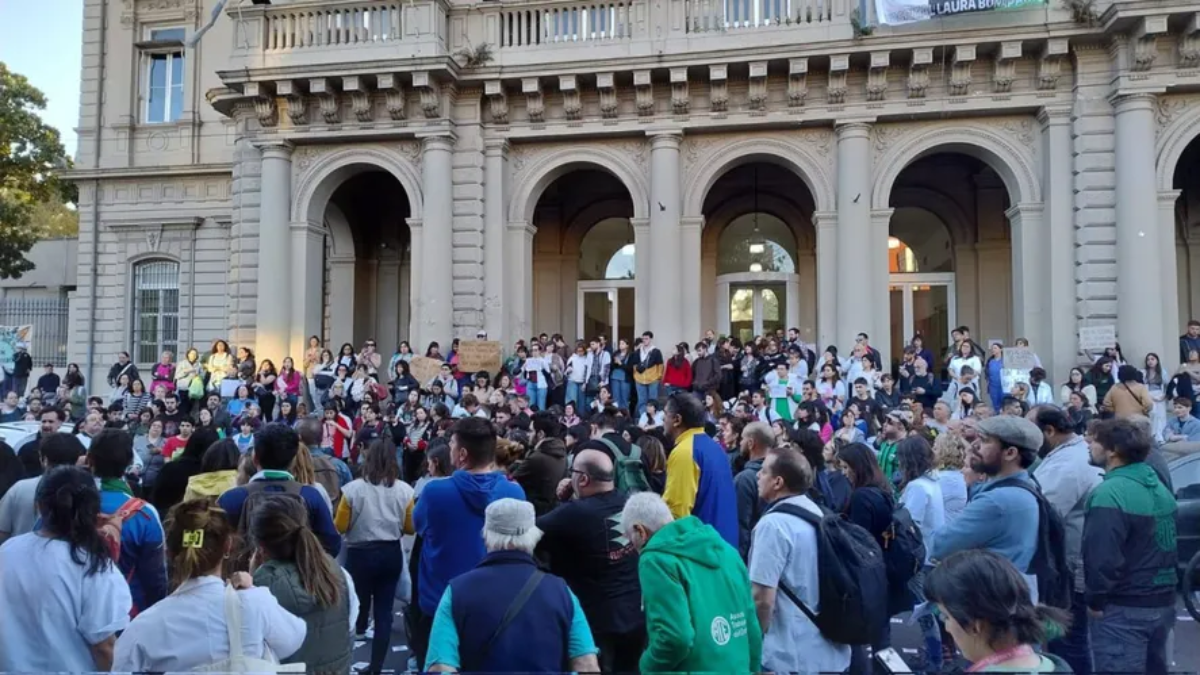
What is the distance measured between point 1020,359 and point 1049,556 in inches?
493

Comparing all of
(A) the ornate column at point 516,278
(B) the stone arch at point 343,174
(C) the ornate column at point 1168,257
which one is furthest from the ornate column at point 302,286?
(C) the ornate column at point 1168,257

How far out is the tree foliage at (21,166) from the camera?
29.7 meters

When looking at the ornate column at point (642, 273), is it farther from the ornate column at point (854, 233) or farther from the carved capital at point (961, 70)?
the carved capital at point (961, 70)

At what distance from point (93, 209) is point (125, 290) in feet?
7.67

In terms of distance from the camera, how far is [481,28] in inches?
747

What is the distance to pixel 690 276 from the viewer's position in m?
18.6

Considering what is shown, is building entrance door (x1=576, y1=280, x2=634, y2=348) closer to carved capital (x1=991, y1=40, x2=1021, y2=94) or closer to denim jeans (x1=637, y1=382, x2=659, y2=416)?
denim jeans (x1=637, y1=382, x2=659, y2=416)

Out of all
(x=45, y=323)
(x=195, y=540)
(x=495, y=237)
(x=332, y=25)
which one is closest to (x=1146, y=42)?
(x=495, y=237)

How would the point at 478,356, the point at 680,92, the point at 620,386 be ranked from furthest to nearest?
the point at 680,92 < the point at 478,356 < the point at 620,386

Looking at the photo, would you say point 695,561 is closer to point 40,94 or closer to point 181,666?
point 181,666

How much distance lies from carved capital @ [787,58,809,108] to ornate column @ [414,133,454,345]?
22.3 feet

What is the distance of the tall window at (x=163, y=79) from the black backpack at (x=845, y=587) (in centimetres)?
2445

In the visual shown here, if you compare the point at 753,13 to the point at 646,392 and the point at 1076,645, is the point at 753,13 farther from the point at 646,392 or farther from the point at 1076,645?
the point at 1076,645

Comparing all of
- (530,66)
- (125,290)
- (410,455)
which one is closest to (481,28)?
(530,66)
